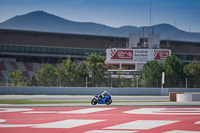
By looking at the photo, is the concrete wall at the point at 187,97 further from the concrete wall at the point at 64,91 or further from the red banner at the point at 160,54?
the red banner at the point at 160,54

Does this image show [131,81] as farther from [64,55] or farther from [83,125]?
[64,55]

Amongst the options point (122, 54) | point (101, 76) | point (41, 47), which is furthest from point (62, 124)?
point (41, 47)

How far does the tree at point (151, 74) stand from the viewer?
4334 cm

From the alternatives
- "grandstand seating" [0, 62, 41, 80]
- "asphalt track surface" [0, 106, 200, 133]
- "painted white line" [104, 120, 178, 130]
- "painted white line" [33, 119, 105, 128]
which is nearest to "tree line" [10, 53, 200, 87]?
"grandstand seating" [0, 62, 41, 80]

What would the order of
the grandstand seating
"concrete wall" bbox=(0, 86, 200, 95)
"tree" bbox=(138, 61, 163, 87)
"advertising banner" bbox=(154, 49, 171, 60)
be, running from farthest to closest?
"advertising banner" bbox=(154, 49, 171, 60), the grandstand seating, "tree" bbox=(138, 61, 163, 87), "concrete wall" bbox=(0, 86, 200, 95)

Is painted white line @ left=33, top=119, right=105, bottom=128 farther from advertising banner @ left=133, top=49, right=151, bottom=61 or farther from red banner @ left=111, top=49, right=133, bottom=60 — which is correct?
advertising banner @ left=133, top=49, right=151, bottom=61

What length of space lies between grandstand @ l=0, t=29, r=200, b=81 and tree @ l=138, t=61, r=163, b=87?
20.8 meters

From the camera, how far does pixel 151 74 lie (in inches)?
1834

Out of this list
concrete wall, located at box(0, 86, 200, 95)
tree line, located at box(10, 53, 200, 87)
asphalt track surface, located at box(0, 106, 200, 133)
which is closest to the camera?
asphalt track surface, located at box(0, 106, 200, 133)

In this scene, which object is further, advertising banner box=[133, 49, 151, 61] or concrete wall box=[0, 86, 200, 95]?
advertising banner box=[133, 49, 151, 61]

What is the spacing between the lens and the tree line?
1590 inches

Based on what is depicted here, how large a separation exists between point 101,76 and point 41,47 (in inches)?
1093

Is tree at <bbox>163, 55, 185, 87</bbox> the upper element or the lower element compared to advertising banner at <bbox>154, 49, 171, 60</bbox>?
lower

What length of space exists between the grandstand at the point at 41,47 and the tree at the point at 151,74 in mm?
20755
